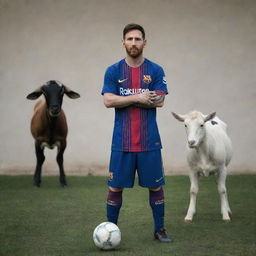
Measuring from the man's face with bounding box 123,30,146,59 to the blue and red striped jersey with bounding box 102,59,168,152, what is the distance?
0.47 ft

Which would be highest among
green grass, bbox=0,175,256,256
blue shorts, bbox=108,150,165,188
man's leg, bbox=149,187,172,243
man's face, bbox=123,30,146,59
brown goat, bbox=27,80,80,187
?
man's face, bbox=123,30,146,59

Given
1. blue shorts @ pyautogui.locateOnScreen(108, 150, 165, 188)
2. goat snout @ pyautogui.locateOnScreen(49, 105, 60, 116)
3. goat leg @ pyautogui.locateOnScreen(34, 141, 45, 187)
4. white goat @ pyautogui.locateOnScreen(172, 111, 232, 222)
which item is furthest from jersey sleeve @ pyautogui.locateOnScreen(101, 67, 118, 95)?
goat leg @ pyautogui.locateOnScreen(34, 141, 45, 187)

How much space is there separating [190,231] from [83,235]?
39.0 inches

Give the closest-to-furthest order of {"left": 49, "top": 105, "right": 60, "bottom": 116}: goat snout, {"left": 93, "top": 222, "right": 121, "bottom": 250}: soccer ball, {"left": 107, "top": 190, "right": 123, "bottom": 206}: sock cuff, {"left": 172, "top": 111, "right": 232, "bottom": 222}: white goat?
1. {"left": 93, "top": 222, "right": 121, "bottom": 250}: soccer ball
2. {"left": 107, "top": 190, "right": 123, "bottom": 206}: sock cuff
3. {"left": 172, "top": 111, "right": 232, "bottom": 222}: white goat
4. {"left": 49, "top": 105, "right": 60, "bottom": 116}: goat snout

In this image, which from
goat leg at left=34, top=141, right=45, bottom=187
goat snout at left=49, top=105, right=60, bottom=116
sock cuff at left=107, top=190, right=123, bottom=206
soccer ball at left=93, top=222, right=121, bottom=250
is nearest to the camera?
soccer ball at left=93, top=222, right=121, bottom=250

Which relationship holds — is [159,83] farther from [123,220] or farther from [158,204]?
[123,220]

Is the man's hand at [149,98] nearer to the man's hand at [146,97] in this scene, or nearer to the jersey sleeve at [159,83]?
the man's hand at [146,97]

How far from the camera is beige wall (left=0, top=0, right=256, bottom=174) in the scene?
1124 centimetres

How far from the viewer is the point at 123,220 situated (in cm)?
682

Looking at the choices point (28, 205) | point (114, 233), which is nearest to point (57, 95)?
point (28, 205)

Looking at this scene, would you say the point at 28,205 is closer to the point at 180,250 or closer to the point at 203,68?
the point at 180,250

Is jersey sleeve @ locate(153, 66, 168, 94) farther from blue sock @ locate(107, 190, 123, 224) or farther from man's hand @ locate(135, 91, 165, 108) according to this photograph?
blue sock @ locate(107, 190, 123, 224)

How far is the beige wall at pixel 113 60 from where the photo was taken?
1124cm

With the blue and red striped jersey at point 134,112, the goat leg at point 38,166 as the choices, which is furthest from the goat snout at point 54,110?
the blue and red striped jersey at point 134,112
